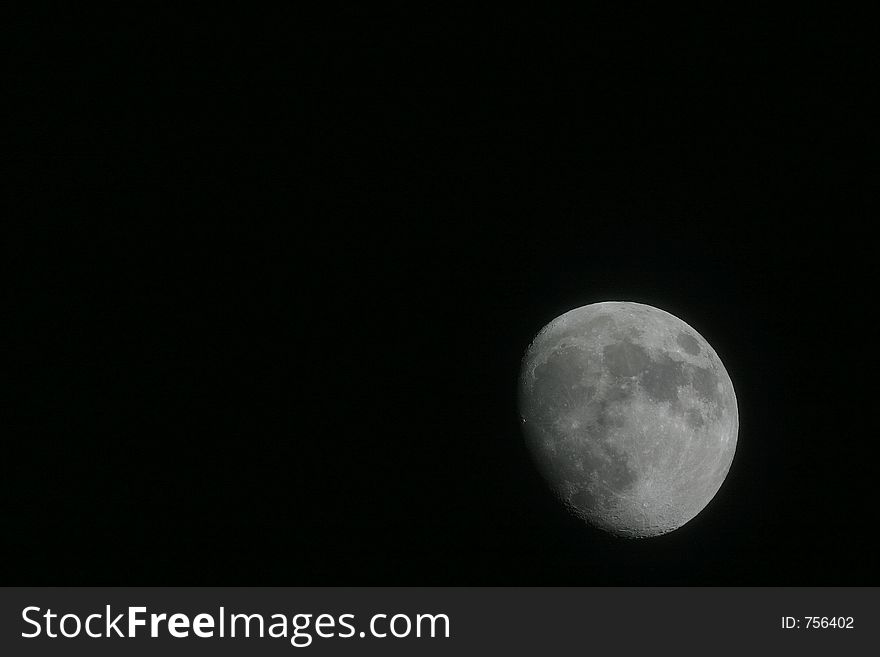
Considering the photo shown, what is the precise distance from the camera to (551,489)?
21.9ft

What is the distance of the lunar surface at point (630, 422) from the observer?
6199 millimetres

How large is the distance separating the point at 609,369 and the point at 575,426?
1.97 ft

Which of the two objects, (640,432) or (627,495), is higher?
(640,432)

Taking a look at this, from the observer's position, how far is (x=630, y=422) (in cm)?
617

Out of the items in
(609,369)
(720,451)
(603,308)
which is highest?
(603,308)

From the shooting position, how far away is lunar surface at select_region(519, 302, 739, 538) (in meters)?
6.20
